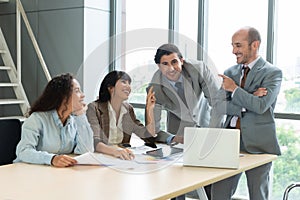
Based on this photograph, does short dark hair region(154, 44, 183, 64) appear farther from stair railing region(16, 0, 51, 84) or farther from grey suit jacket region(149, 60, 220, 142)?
stair railing region(16, 0, 51, 84)

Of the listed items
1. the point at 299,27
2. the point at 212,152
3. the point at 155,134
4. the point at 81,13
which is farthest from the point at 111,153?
the point at 81,13

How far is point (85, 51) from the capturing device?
4.62m

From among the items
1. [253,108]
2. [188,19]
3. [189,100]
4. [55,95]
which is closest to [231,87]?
[253,108]

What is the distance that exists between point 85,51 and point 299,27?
84.1 inches

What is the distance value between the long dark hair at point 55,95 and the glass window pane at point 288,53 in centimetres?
205

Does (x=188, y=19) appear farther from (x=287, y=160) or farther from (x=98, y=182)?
(x=98, y=182)

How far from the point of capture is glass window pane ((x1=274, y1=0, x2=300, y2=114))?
3.75 m

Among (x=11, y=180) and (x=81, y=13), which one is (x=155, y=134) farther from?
(x=81, y=13)

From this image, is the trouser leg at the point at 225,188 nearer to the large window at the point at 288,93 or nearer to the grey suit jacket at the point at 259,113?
the grey suit jacket at the point at 259,113

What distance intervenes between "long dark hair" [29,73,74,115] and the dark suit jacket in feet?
0.52

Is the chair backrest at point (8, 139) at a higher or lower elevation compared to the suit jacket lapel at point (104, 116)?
lower

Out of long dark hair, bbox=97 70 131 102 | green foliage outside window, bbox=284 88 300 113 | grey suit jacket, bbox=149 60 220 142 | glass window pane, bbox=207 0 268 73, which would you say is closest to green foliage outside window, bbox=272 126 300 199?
green foliage outside window, bbox=284 88 300 113

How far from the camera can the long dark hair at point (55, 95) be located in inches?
98.9

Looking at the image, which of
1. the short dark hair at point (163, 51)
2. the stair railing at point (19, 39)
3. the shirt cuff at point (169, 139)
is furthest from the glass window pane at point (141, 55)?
the stair railing at point (19, 39)
